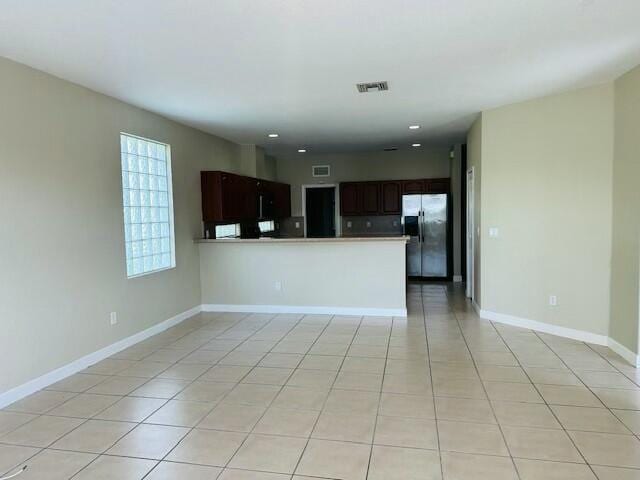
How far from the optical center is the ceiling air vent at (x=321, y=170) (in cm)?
859

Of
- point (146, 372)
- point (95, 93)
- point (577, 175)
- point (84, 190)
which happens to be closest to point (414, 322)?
point (577, 175)

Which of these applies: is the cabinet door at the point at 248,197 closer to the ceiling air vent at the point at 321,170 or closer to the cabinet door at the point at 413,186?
the ceiling air vent at the point at 321,170

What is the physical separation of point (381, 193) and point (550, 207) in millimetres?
4002

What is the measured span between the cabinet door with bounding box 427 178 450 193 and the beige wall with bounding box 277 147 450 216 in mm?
181

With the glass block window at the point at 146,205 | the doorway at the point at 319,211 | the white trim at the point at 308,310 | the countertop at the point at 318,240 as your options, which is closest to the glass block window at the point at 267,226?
the doorway at the point at 319,211

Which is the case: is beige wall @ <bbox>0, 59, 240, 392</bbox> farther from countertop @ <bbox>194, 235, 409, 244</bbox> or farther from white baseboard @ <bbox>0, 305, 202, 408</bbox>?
countertop @ <bbox>194, 235, 409, 244</bbox>

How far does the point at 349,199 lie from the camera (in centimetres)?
839

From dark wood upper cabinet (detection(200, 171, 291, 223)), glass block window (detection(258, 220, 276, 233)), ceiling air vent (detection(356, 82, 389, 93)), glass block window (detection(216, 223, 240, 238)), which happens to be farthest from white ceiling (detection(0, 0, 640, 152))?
glass block window (detection(258, 220, 276, 233))

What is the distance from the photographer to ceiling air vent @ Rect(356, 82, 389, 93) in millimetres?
3855

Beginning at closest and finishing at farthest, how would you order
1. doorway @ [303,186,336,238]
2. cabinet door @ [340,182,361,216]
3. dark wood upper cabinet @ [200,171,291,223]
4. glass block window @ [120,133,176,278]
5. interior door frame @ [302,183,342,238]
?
1. glass block window @ [120,133,176,278]
2. dark wood upper cabinet @ [200,171,291,223]
3. cabinet door @ [340,182,361,216]
4. interior door frame @ [302,183,342,238]
5. doorway @ [303,186,336,238]

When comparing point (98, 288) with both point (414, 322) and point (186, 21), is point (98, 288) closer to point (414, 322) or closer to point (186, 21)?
point (186, 21)

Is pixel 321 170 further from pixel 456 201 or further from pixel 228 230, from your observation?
pixel 228 230

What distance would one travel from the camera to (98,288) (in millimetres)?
3949

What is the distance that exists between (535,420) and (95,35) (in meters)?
3.62
